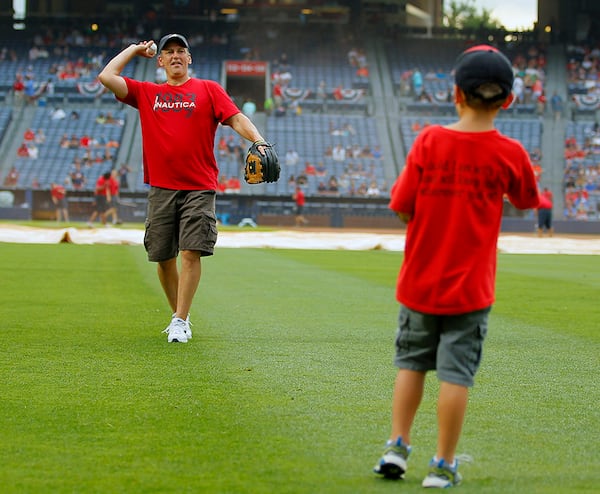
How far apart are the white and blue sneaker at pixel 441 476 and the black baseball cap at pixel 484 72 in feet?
4.63

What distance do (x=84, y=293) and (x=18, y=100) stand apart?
40.2 meters

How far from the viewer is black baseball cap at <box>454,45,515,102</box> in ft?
13.1

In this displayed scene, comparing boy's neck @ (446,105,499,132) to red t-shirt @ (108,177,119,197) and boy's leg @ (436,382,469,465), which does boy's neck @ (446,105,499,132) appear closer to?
boy's leg @ (436,382,469,465)

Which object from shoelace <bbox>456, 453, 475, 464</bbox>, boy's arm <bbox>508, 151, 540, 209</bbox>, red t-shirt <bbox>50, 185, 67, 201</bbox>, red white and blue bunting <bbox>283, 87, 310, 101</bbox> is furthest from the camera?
red white and blue bunting <bbox>283, 87, 310, 101</bbox>

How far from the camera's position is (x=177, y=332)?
A: 777cm

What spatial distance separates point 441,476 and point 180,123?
4574 mm

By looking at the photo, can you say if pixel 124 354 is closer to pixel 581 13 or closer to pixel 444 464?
pixel 444 464

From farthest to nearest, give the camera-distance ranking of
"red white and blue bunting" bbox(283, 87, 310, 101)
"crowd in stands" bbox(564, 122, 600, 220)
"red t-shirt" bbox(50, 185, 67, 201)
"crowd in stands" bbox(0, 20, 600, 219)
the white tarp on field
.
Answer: "red white and blue bunting" bbox(283, 87, 310, 101) < "crowd in stands" bbox(0, 20, 600, 219) < "crowd in stands" bbox(564, 122, 600, 220) < "red t-shirt" bbox(50, 185, 67, 201) < the white tarp on field

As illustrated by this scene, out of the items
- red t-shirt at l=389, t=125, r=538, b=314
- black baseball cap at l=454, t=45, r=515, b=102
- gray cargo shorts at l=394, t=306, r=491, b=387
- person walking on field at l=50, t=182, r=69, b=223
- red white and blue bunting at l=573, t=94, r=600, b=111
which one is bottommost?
person walking on field at l=50, t=182, r=69, b=223

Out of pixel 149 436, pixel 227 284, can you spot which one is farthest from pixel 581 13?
Result: pixel 149 436

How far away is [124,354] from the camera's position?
7164 millimetres

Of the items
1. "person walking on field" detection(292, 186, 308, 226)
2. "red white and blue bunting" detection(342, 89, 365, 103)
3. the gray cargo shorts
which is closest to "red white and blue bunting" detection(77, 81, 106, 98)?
"red white and blue bunting" detection(342, 89, 365, 103)

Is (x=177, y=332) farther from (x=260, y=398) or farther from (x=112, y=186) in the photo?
(x=112, y=186)

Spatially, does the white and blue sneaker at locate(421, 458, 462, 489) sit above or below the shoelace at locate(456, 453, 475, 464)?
above
